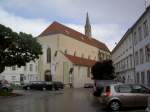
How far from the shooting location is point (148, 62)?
36.3m

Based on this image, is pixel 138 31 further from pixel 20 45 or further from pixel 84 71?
pixel 84 71

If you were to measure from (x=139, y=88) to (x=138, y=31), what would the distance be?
21157 millimetres

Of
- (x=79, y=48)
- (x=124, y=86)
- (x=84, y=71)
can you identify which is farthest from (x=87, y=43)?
(x=124, y=86)

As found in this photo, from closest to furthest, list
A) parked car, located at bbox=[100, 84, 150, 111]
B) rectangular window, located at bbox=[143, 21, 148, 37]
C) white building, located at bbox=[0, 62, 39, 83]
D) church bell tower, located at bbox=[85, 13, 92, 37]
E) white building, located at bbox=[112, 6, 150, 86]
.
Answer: parked car, located at bbox=[100, 84, 150, 111], white building, located at bbox=[112, 6, 150, 86], rectangular window, located at bbox=[143, 21, 148, 37], white building, located at bbox=[0, 62, 39, 83], church bell tower, located at bbox=[85, 13, 92, 37]

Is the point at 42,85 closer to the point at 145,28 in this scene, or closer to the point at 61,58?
the point at 145,28

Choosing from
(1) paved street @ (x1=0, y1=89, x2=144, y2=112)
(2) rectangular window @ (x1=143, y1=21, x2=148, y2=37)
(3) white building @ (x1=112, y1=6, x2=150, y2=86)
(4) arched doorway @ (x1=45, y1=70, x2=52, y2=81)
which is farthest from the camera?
(4) arched doorway @ (x1=45, y1=70, x2=52, y2=81)

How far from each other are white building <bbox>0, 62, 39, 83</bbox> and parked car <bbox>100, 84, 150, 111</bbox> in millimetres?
64747

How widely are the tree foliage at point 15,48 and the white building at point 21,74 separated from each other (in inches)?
1512

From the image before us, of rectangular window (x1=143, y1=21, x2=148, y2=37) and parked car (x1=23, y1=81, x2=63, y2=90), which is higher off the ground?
rectangular window (x1=143, y1=21, x2=148, y2=37)

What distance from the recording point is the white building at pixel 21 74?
283 ft

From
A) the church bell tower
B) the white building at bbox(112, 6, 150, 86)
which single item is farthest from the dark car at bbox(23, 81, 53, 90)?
the church bell tower

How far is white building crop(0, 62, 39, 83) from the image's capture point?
86312 millimetres

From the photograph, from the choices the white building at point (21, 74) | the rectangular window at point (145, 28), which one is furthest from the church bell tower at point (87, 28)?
the rectangular window at point (145, 28)

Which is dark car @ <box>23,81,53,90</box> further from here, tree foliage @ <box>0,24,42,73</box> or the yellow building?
the yellow building
